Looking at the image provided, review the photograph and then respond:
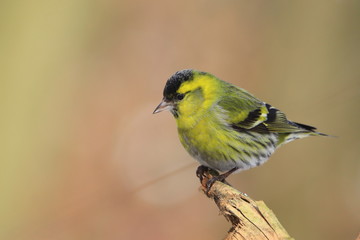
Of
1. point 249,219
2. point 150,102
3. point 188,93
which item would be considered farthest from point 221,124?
point 150,102

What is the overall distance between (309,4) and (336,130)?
1096mm

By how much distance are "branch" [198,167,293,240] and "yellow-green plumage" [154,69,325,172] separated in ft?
2.30

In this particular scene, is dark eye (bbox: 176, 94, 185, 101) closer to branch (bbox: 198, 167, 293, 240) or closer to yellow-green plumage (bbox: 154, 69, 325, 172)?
yellow-green plumage (bbox: 154, 69, 325, 172)

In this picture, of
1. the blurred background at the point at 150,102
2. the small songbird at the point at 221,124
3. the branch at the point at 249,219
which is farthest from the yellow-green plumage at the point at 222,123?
the blurred background at the point at 150,102

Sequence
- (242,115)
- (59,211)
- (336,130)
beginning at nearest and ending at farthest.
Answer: (242,115) < (59,211) < (336,130)

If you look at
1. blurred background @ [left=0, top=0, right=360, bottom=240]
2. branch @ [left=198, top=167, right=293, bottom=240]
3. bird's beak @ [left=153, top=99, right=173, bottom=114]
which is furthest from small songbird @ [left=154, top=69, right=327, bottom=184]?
blurred background @ [left=0, top=0, right=360, bottom=240]

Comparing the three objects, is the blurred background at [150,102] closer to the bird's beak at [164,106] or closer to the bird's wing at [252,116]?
the bird's wing at [252,116]

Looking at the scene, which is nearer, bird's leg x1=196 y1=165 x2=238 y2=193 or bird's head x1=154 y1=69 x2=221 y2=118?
bird's leg x1=196 y1=165 x2=238 y2=193

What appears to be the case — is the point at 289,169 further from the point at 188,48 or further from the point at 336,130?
the point at 188,48

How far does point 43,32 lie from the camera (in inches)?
177

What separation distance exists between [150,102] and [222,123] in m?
1.64

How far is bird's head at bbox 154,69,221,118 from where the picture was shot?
2.66 meters

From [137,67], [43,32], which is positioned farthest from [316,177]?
[43,32]

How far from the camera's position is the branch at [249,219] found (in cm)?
190
